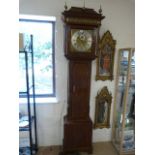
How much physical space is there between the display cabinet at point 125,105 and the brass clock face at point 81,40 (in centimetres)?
53

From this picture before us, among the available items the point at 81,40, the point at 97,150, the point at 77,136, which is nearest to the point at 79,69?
the point at 81,40

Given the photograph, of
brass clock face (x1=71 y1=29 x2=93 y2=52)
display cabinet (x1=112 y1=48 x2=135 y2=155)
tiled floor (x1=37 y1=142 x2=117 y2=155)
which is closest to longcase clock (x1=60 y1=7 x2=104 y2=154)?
brass clock face (x1=71 y1=29 x2=93 y2=52)

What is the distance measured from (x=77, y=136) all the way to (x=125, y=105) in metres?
0.76

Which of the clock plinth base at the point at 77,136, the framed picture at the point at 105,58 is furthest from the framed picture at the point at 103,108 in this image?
the clock plinth base at the point at 77,136

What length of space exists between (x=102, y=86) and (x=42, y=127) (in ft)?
3.49

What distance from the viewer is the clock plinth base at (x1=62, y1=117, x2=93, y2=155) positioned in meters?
2.29

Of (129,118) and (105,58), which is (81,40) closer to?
(105,58)

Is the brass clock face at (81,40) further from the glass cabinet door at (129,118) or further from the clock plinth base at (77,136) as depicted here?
the clock plinth base at (77,136)

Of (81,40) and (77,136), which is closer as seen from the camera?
(81,40)

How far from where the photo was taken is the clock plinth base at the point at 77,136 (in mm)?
2295

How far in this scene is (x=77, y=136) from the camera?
2.32 metres
